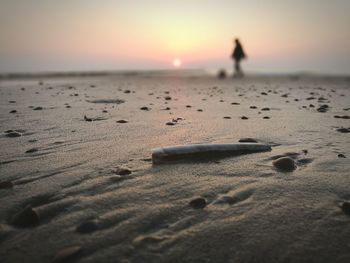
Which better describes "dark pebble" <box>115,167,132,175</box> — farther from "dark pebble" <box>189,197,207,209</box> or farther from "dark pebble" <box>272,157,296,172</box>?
"dark pebble" <box>272,157,296,172</box>

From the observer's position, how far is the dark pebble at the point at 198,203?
2139 mm

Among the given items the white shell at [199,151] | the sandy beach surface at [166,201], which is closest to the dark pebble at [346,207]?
the sandy beach surface at [166,201]

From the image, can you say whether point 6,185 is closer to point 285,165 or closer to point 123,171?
point 123,171

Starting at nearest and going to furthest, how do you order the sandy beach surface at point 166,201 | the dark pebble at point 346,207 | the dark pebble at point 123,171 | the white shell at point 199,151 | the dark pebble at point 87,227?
the sandy beach surface at point 166,201 → the dark pebble at point 87,227 → the dark pebble at point 346,207 → the dark pebble at point 123,171 → the white shell at point 199,151

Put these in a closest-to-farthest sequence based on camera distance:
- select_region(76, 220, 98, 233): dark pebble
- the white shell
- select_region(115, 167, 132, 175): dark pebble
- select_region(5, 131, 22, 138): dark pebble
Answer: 1. select_region(76, 220, 98, 233): dark pebble
2. select_region(115, 167, 132, 175): dark pebble
3. the white shell
4. select_region(5, 131, 22, 138): dark pebble

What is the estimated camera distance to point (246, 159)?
313 centimetres

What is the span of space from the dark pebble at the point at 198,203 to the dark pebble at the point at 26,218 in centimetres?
96

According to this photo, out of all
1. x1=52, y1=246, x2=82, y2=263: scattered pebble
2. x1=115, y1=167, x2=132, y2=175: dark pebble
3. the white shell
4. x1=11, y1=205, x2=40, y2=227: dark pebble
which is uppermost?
the white shell

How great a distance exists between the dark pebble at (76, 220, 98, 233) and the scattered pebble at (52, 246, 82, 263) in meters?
0.18

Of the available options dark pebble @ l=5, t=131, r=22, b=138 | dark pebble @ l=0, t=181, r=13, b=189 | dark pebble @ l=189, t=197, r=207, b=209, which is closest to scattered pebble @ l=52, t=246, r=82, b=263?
dark pebble @ l=189, t=197, r=207, b=209

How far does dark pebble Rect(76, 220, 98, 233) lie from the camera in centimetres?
183

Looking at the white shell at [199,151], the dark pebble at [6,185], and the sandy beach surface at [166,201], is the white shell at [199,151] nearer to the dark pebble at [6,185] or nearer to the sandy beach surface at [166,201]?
the sandy beach surface at [166,201]

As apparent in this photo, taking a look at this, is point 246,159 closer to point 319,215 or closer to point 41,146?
point 319,215

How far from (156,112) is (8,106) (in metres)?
3.40
